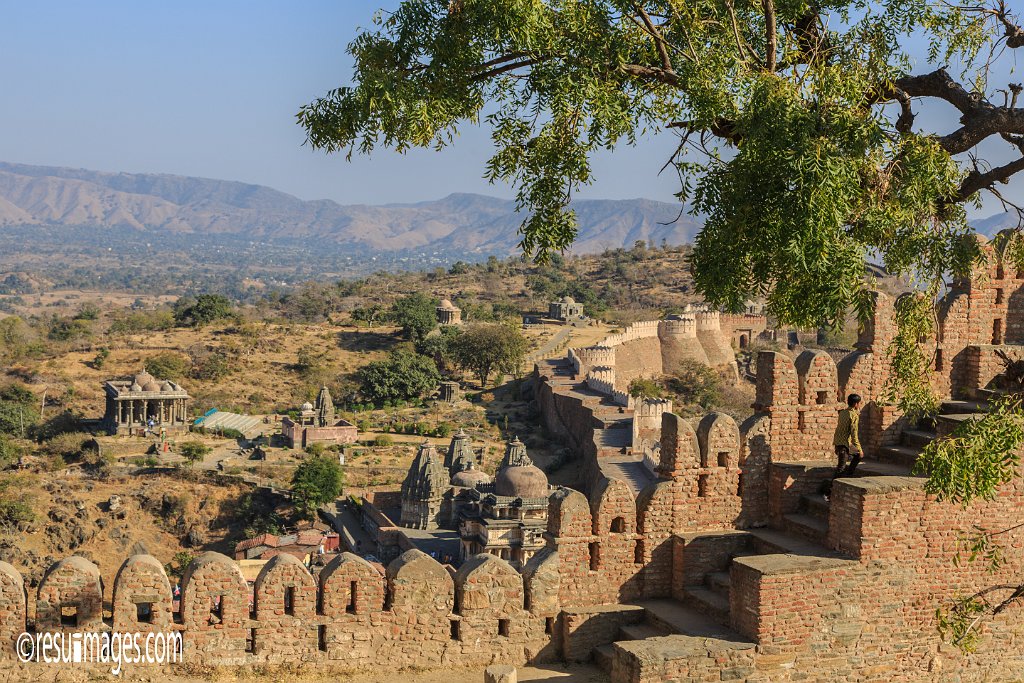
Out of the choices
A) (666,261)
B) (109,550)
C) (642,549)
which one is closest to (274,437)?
(109,550)

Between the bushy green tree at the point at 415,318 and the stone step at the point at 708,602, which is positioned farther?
the bushy green tree at the point at 415,318

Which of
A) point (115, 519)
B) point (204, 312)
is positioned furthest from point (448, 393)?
point (204, 312)

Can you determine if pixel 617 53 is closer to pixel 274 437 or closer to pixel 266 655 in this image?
pixel 266 655

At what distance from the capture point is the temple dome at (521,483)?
31953 millimetres

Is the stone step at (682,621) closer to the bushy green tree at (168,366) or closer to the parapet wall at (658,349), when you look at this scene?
the parapet wall at (658,349)

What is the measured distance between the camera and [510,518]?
103ft

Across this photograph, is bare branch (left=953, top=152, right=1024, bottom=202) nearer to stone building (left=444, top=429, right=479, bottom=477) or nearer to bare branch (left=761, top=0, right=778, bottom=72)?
bare branch (left=761, top=0, right=778, bottom=72)

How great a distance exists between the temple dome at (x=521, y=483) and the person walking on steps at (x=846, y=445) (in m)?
22.8

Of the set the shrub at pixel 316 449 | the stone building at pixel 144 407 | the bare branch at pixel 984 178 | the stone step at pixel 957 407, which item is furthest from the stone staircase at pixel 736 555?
the stone building at pixel 144 407

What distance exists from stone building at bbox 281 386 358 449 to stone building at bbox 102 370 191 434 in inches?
215

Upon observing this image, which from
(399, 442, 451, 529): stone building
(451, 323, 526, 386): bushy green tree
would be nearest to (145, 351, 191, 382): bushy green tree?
(451, 323, 526, 386): bushy green tree

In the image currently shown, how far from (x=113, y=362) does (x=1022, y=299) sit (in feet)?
204

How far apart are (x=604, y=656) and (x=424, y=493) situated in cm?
2767

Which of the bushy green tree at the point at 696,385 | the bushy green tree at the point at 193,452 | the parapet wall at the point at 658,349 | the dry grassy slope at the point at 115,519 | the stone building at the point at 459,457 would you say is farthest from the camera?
the parapet wall at the point at 658,349
